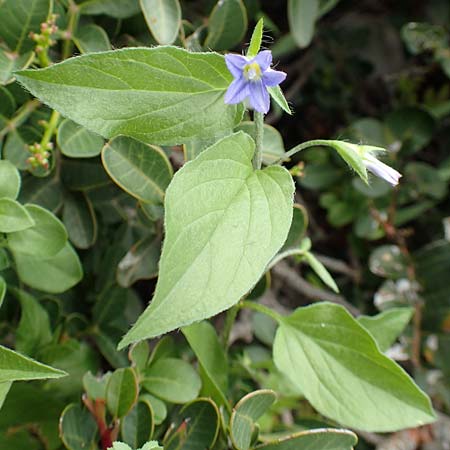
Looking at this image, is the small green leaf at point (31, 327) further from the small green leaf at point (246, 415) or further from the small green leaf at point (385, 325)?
the small green leaf at point (385, 325)

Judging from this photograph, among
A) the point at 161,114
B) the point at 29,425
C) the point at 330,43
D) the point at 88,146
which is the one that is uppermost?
the point at 161,114

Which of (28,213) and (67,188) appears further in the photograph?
(67,188)

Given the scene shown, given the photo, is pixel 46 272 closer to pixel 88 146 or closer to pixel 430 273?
pixel 88 146

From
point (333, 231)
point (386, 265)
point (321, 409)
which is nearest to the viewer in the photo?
point (321, 409)

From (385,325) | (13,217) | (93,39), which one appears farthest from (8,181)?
(385,325)

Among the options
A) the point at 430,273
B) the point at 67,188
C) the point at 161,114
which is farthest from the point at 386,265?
the point at 161,114

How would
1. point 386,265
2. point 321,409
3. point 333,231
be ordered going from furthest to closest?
1. point 333,231
2. point 386,265
3. point 321,409
